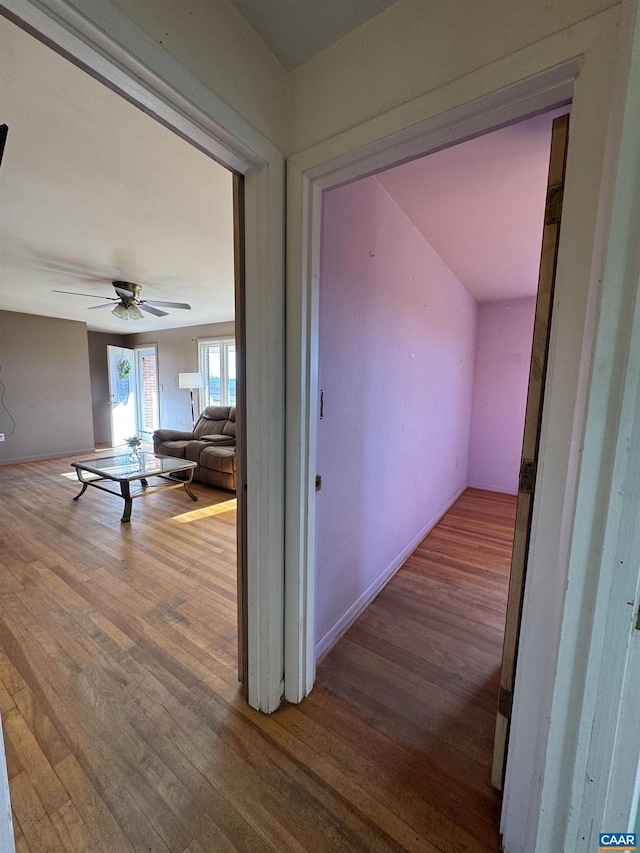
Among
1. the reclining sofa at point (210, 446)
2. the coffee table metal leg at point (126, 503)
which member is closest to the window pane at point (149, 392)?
the reclining sofa at point (210, 446)

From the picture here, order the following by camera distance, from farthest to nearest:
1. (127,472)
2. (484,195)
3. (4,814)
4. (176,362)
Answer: (176,362) < (127,472) < (484,195) < (4,814)

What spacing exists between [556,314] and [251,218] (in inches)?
39.0

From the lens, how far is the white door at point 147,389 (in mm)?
7344

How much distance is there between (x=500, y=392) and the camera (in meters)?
4.41

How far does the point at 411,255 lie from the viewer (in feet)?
7.48

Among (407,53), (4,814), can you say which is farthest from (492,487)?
(4,814)

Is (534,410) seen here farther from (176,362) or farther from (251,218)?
(176,362)

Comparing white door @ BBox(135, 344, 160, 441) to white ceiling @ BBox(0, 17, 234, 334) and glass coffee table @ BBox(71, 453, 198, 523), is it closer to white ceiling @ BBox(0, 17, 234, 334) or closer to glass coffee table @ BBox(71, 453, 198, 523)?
glass coffee table @ BBox(71, 453, 198, 523)

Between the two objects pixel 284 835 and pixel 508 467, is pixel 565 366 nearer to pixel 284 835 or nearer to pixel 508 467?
pixel 284 835

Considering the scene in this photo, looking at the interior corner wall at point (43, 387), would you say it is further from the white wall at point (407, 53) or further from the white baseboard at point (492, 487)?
the white baseboard at point (492, 487)

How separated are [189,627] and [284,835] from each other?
1077 mm

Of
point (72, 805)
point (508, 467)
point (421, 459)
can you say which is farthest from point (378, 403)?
point (508, 467)

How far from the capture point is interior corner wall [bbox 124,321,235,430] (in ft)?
21.2

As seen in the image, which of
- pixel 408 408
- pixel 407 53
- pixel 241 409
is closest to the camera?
pixel 407 53
